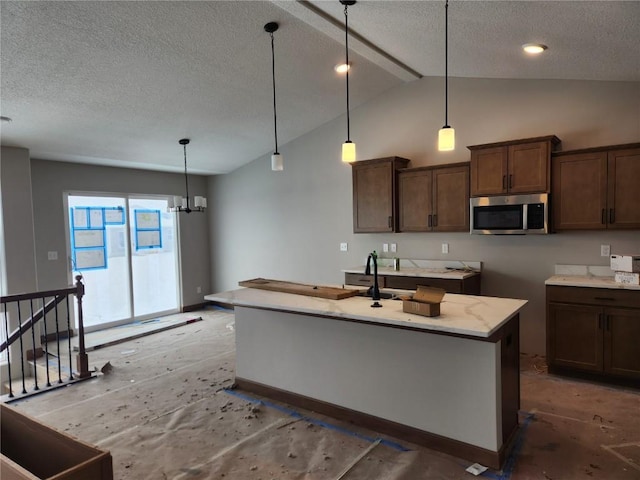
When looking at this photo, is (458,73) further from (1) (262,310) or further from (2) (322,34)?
(1) (262,310)

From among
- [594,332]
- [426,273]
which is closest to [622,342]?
[594,332]

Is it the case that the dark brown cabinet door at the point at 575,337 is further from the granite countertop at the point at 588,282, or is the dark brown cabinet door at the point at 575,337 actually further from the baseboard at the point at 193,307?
the baseboard at the point at 193,307

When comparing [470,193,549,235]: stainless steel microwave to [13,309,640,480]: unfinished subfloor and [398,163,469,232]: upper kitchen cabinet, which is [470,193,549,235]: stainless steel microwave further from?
[13,309,640,480]: unfinished subfloor

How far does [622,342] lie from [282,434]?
294 cm

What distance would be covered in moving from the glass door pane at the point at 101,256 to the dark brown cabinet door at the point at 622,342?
6.39 meters

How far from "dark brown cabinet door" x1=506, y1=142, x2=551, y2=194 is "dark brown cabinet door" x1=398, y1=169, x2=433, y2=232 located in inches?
36.7

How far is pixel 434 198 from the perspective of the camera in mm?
4684

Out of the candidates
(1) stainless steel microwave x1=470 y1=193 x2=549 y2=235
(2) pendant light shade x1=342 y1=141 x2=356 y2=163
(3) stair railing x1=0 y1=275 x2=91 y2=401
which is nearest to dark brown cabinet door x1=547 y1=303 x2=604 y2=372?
(1) stainless steel microwave x1=470 y1=193 x2=549 y2=235

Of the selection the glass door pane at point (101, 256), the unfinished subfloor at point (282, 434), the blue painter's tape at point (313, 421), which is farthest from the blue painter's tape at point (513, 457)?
the glass door pane at point (101, 256)

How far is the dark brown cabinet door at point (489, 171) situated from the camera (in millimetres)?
4086

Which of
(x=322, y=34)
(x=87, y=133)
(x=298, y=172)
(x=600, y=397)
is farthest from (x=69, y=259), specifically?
(x=600, y=397)

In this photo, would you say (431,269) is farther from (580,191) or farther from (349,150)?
(349,150)

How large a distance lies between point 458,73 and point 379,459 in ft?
12.7

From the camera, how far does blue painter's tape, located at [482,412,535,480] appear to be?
2.33m
